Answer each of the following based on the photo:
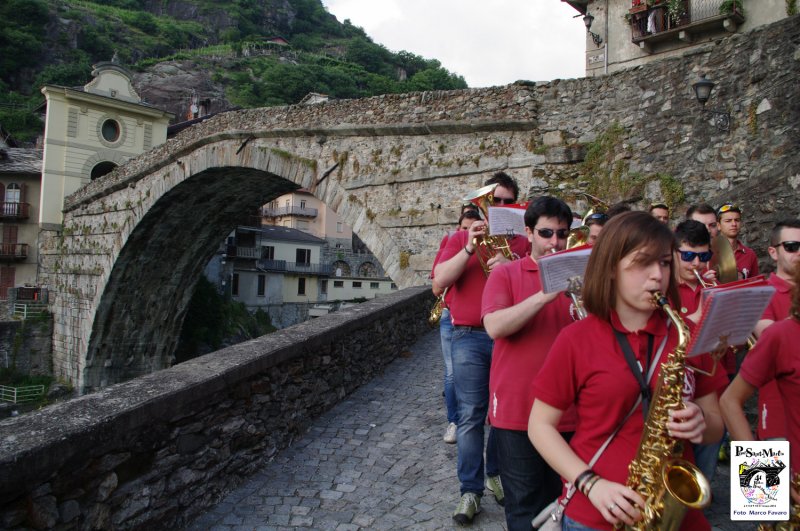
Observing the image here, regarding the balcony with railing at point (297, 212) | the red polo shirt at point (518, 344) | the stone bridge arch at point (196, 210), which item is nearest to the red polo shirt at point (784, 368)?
the red polo shirt at point (518, 344)

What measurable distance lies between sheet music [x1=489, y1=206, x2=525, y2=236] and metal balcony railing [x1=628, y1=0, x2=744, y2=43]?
33.5 feet

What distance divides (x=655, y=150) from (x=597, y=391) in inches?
Result: 225

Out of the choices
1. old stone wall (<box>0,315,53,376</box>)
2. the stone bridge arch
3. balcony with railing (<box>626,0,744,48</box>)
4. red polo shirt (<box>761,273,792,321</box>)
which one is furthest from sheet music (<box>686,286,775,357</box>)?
old stone wall (<box>0,315,53,376</box>)

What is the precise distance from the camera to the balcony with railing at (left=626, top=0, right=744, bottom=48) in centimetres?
1073

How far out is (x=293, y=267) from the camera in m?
37.7

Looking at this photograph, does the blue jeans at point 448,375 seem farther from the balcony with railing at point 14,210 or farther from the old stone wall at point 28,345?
the balcony with railing at point 14,210

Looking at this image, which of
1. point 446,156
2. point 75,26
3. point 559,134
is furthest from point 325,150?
point 75,26

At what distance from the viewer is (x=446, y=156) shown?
901cm

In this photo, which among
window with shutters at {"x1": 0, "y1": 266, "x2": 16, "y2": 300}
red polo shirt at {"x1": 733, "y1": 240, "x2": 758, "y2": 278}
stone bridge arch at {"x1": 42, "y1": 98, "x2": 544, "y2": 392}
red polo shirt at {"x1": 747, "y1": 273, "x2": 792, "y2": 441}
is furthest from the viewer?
window with shutters at {"x1": 0, "y1": 266, "x2": 16, "y2": 300}

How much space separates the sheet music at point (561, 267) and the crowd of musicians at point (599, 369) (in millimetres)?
83

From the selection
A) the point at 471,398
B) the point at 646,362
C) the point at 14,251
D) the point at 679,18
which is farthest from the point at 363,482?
the point at 14,251

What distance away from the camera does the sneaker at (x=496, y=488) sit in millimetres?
3066

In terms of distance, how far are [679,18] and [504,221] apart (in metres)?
10.7

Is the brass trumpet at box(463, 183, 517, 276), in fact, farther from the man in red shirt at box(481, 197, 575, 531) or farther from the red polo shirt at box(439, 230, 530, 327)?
the man in red shirt at box(481, 197, 575, 531)
